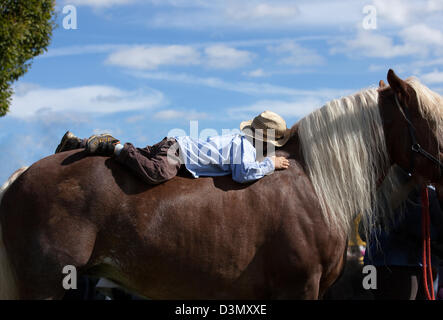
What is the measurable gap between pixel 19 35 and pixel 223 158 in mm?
7063

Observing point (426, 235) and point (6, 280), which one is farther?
point (426, 235)

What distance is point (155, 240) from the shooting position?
2.96 m

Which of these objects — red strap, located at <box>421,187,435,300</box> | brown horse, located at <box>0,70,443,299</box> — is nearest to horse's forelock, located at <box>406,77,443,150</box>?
brown horse, located at <box>0,70,443,299</box>

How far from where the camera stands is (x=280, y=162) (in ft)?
10.6

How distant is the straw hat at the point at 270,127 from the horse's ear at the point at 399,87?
2.73 ft

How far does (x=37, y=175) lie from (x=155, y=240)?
36.7 inches

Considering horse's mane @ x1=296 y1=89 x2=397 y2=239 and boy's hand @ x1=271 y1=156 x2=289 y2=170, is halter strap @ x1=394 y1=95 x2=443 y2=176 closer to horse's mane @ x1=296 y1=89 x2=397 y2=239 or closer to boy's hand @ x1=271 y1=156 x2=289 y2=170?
horse's mane @ x1=296 y1=89 x2=397 y2=239

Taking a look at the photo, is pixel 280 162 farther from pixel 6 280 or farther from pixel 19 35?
pixel 19 35

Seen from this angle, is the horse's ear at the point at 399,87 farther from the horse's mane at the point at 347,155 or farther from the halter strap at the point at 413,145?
the horse's mane at the point at 347,155

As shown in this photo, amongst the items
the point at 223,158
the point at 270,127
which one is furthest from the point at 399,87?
the point at 223,158

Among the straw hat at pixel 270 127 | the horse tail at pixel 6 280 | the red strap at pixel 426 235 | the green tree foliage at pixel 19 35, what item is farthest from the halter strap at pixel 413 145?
the green tree foliage at pixel 19 35

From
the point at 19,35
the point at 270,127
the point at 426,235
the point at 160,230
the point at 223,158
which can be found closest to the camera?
the point at 160,230
